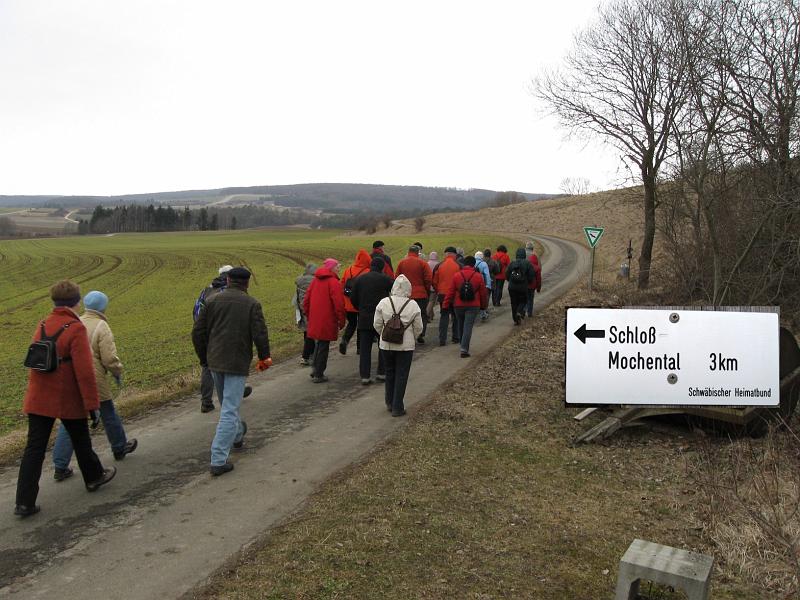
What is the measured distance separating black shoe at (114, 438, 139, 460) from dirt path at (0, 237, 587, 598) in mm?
79

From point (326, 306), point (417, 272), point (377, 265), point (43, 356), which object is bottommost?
point (43, 356)

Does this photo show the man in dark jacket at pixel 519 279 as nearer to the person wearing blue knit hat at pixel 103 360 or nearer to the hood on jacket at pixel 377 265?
the hood on jacket at pixel 377 265

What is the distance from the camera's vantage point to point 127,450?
6.92 metres

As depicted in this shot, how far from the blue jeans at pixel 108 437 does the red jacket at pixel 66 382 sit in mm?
711

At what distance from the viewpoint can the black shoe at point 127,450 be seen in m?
6.84

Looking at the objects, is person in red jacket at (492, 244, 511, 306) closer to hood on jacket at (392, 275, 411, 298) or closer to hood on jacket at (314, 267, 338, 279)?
hood on jacket at (314, 267, 338, 279)

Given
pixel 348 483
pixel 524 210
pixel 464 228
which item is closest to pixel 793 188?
pixel 348 483

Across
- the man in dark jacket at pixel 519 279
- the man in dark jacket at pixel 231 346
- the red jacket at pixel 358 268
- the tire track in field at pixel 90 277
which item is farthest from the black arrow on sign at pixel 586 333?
the tire track in field at pixel 90 277

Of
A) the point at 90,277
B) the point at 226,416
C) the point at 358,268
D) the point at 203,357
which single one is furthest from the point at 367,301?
the point at 90,277

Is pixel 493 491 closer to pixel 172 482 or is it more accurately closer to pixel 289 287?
pixel 172 482

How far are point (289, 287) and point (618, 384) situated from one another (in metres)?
23.0

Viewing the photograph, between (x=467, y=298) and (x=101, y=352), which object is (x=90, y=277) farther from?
(x=101, y=352)

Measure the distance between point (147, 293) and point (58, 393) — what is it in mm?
28984

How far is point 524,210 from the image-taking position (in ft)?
265
